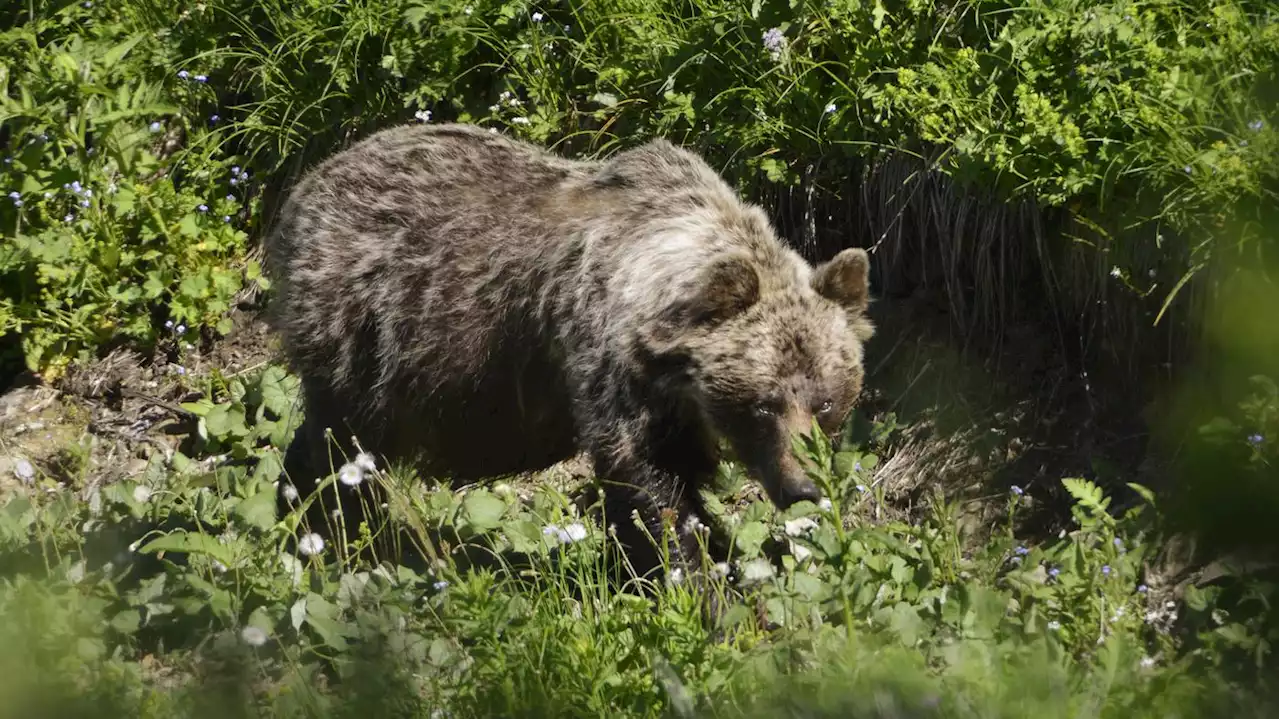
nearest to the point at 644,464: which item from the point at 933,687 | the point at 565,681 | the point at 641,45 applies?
the point at 565,681

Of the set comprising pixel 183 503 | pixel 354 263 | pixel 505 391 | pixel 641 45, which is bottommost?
pixel 183 503

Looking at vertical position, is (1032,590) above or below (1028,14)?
below

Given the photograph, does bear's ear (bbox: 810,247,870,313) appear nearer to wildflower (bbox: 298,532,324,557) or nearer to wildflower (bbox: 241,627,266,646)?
wildflower (bbox: 298,532,324,557)

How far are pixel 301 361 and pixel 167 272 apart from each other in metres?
2.12

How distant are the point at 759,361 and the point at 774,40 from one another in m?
1.88

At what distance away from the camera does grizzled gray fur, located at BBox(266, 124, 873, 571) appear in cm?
494

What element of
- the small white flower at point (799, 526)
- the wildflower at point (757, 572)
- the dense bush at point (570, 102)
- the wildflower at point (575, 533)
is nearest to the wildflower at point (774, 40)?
the dense bush at point (570, 102)

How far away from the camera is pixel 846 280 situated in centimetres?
506

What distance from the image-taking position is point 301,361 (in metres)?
5.92

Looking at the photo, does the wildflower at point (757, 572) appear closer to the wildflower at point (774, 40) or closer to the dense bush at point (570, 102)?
the dense bush at point (570, 102)

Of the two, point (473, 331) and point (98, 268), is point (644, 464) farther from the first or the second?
point (98, 268)

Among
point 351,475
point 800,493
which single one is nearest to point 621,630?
point 351,475

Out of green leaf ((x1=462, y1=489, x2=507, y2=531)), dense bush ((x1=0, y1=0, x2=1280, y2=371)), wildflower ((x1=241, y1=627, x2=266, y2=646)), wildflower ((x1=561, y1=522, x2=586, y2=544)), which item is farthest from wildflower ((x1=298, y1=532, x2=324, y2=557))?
dense bush ((x1=0, y1=0, x2=1280, y2=371))

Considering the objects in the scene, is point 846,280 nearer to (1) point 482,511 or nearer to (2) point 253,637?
(1) point 482,511
